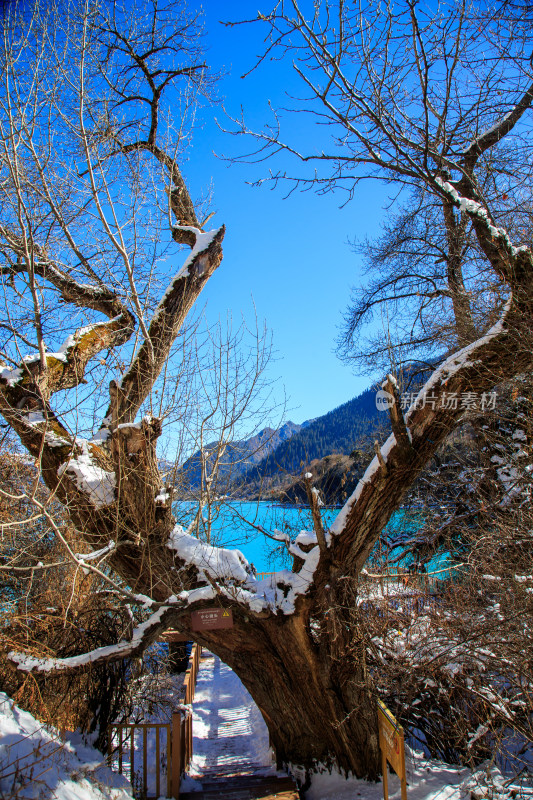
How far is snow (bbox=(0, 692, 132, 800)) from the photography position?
405 cm

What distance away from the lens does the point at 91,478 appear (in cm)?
514

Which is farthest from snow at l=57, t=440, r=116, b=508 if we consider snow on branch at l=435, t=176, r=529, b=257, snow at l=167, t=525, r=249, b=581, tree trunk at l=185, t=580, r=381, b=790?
snow on branch at l=435, t=176, r=529, b=257

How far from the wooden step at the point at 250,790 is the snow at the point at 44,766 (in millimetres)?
954

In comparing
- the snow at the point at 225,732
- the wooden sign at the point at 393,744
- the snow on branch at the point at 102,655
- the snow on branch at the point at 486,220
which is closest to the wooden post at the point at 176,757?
the snow at the point at 225,732

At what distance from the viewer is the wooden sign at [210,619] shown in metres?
4.94

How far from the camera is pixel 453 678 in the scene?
18.1ft

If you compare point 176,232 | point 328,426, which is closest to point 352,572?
point 176,232

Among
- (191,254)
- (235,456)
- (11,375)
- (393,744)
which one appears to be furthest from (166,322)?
(393,744)

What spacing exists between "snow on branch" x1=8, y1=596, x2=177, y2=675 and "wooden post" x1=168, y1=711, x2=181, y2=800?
5.66ft

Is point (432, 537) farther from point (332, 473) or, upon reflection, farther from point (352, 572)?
point (352, 572)

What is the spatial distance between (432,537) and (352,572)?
4481 millimetres

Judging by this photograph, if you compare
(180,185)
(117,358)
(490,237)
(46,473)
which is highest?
(180,185)

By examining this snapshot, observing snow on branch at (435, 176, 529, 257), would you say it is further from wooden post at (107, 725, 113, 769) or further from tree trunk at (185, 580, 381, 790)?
wooden post at (107, 725, 113, 769)

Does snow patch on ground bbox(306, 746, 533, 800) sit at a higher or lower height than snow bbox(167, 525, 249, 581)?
lower
